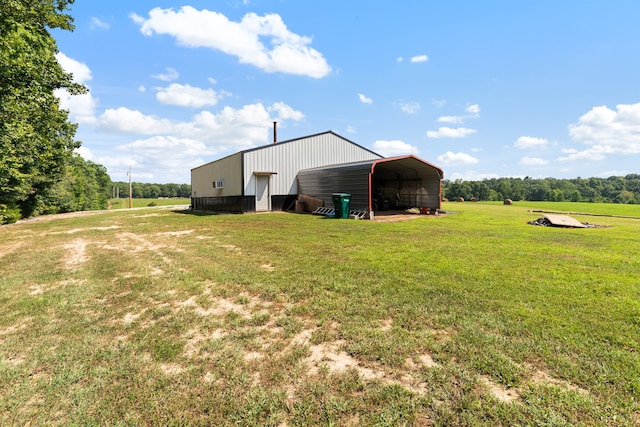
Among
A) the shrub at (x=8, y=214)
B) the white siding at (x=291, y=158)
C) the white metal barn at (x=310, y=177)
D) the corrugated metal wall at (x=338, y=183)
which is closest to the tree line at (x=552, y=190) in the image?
the white metal barn at (x=310, y=177)

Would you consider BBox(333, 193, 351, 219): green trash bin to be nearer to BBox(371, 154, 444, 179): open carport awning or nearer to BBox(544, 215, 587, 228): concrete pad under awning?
BBox(371, 154, 444, 179): open carport awning

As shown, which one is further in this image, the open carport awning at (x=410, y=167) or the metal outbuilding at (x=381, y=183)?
the open carport awning at (x=410, y=167)

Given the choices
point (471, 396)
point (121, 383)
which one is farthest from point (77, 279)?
point (471, 396)

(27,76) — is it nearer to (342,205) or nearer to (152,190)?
(342,205)

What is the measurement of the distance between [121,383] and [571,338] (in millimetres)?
4299

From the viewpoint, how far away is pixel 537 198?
249ft

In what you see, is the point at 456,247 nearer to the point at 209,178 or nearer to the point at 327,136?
the point at 327,136

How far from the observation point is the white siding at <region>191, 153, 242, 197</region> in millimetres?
19348

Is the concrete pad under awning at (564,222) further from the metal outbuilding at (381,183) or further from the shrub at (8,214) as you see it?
the shrub at (8,214)

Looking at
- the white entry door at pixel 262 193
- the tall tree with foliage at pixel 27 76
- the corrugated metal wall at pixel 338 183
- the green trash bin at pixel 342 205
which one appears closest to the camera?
the tall tree with foliage at pixel 27 76

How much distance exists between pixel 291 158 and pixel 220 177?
6480 mm

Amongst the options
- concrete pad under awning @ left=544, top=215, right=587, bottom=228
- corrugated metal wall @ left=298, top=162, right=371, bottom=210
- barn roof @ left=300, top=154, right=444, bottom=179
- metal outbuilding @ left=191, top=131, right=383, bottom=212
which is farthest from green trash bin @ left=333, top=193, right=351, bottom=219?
concrete pad under awning @ left=544, top=215, right=587, bottom=228

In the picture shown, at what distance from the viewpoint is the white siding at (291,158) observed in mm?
18969

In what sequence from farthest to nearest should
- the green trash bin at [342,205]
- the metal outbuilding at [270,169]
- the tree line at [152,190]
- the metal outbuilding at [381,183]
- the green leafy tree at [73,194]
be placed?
the tree line at [152,190] → the green leafy tree at [73,194] → the metal outbuilding at [270,169] → the metal outbuilding at [381,183] → the green trash bin at [342,205]
